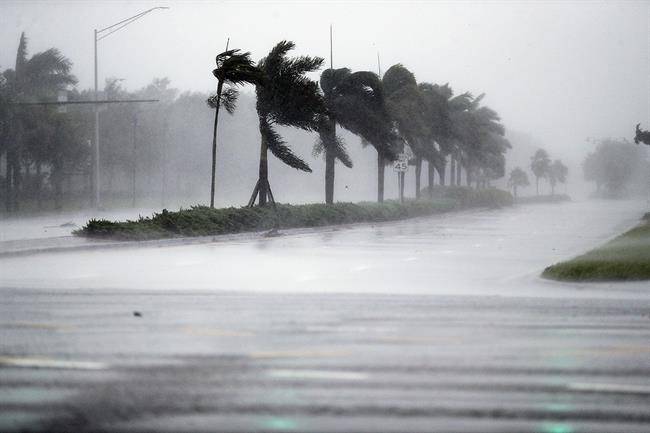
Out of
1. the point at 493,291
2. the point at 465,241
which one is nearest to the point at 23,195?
the point at 465,241

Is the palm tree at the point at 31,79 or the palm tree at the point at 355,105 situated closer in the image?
the palm tree at the point at 355,105

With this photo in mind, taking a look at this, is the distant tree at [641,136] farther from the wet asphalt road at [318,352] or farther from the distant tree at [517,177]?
the distant tree at [517,177]

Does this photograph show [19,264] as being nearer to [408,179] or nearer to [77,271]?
[77,271]

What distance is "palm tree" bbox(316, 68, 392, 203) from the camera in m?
52.1

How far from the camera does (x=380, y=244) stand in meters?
33.2

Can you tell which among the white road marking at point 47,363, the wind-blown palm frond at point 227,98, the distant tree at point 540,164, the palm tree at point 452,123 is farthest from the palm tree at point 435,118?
the distant tree at point 540,164

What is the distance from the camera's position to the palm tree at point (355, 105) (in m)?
52.1

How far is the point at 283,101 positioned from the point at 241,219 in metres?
6.71

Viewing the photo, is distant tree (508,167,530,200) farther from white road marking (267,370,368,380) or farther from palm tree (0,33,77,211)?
white road marking (267,370,368,380)

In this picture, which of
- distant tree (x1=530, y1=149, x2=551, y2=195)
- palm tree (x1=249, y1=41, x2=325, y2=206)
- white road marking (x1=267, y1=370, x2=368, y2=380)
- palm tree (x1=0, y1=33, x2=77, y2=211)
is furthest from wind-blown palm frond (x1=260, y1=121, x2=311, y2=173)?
distant tree (x1=530, y1=149, x2=551, y2=195)

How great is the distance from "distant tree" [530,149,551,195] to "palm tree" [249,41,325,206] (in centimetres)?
14976

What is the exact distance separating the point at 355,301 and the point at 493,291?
344 cm

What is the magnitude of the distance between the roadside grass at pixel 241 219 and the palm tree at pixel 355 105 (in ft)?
10.1

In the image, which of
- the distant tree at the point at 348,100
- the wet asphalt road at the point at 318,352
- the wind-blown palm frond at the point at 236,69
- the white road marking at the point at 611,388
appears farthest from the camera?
the distant tree at the point at 348,100
